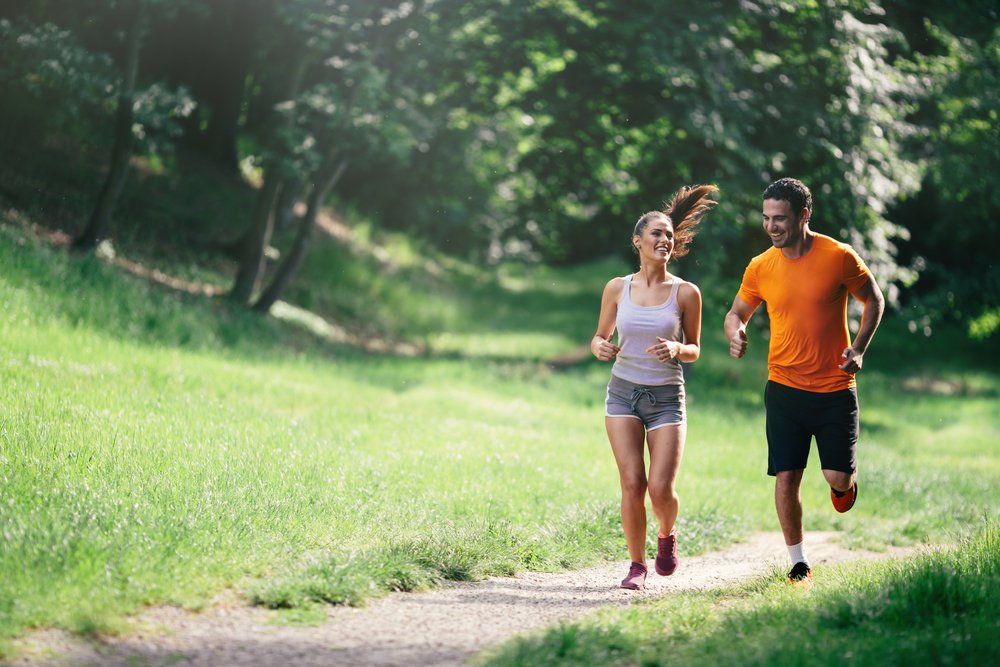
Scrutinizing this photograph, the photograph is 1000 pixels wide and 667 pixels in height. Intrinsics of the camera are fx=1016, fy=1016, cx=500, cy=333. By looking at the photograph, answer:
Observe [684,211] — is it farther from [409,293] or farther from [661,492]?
[409,293]

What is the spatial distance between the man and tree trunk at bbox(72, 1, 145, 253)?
12036 mm

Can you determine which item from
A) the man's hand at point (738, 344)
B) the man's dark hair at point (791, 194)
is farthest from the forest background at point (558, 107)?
the man's hand at point (738, 344)

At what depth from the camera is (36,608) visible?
458 centimetres

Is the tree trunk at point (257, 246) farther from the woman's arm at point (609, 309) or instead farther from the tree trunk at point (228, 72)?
the woman's arm at point (609, 309)

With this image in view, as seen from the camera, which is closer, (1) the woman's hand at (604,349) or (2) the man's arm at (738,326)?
(1) the woman's hand at (604,349)

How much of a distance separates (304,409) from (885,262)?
10.3 metres

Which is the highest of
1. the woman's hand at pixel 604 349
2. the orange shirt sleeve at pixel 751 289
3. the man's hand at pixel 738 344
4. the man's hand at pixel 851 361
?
the orange shirt sleeve at pixel 751 289

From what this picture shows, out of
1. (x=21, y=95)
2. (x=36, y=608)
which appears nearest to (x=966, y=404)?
(x=21, y=95)

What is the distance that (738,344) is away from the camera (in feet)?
20.9

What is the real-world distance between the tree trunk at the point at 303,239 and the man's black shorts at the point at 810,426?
40.2 ft

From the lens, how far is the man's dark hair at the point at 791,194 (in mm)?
6238

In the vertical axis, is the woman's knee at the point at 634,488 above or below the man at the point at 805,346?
below

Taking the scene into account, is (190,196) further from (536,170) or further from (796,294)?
(796,294)

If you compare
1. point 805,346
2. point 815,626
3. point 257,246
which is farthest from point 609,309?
point 257,246
